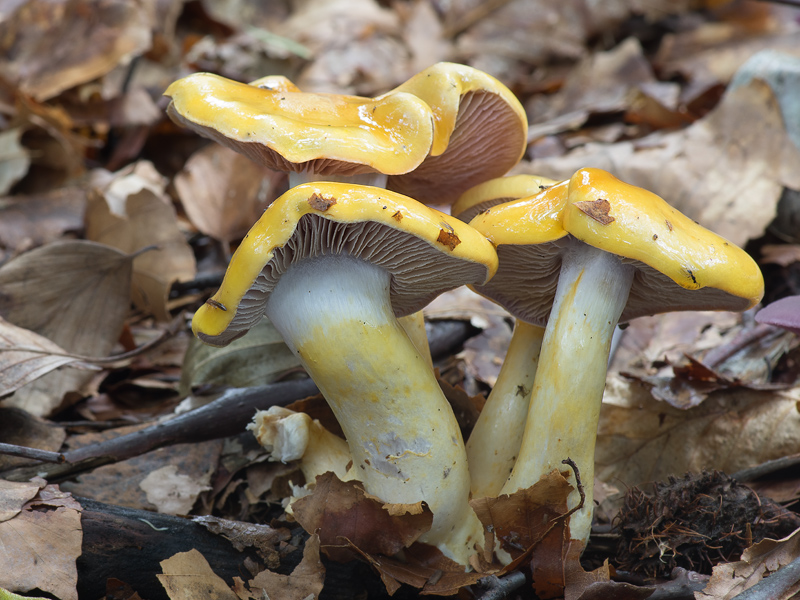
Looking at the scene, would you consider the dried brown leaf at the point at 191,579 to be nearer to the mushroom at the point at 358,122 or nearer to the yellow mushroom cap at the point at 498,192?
the mushroom at the point at 358,122

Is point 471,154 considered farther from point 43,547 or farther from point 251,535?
point 43,547

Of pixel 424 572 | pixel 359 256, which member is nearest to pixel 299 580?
pixel 424 572

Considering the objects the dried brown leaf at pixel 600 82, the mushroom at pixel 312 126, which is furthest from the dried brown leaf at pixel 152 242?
the dried brown leaf at pixel 600 82

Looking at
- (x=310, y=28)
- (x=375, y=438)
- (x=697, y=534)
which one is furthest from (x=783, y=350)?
(x=310, y=28)

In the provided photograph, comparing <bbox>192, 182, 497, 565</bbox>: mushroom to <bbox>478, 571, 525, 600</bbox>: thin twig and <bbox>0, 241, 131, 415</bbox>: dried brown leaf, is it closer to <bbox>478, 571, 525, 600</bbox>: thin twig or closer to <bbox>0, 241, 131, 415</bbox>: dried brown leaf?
<bbox>478, 571, 525, 600</bbox>: thin twig

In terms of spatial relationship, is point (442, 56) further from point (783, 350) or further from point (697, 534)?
point (697, 534)

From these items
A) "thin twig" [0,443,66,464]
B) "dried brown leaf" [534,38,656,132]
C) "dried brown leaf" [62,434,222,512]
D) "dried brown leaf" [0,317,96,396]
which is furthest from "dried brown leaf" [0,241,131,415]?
"dried brown leaf" [534,38,656,132]
